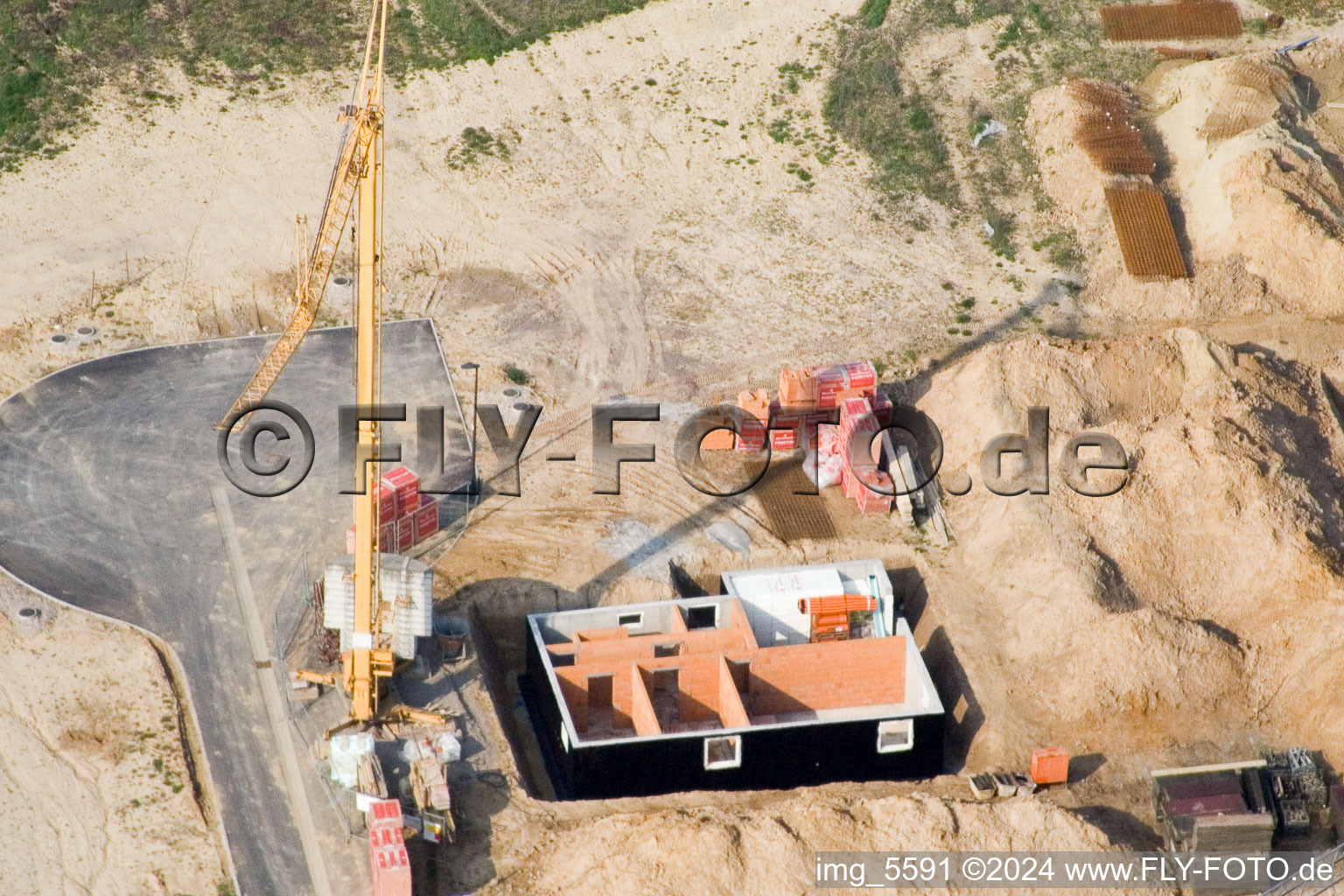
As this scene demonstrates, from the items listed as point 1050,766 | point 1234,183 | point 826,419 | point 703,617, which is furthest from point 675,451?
point 1234,183

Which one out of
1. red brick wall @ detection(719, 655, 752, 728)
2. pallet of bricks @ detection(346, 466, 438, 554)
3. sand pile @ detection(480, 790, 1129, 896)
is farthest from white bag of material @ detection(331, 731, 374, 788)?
red brick wall @ detection(719, 655, 752, 728)

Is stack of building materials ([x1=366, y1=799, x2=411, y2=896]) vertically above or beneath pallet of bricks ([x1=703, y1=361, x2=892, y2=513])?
beneath

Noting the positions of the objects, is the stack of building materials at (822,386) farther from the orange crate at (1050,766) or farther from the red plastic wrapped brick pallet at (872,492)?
the orange crate at (1050,766)

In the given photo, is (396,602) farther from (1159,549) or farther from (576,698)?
(1159,549)

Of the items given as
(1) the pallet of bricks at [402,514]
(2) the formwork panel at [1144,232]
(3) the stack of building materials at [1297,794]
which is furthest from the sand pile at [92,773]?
(2) the formwork panel at [1144,232]

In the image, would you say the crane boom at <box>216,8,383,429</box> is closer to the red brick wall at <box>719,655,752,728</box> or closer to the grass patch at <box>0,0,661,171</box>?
the grass patch at <box>0,0,661,171</box>

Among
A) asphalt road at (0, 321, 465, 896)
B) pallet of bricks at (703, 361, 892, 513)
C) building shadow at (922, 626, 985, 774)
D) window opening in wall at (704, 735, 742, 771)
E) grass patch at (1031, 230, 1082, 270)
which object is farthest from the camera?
grass patch at (1031, 230, 1082, 270)

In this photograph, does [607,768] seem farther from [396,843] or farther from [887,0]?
[887,0]
